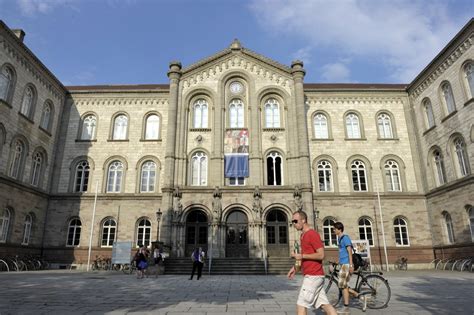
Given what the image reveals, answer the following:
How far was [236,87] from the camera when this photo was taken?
98.1 feet

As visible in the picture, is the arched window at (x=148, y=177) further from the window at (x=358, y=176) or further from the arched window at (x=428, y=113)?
the arched window at (x=428, y=113)

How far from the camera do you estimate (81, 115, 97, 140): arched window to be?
30.3 metres

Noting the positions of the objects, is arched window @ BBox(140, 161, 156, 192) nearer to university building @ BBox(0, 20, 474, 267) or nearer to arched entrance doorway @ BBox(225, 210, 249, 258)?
university building @ BBox(0, 20, 474, 267)

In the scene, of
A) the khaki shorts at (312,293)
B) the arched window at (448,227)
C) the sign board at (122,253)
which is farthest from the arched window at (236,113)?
the khaki shorts at (312,293)

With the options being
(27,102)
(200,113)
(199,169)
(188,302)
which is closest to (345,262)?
(188,302)

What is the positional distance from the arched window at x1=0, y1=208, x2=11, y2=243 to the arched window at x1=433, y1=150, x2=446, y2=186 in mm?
32647

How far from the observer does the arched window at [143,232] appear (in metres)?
27.2

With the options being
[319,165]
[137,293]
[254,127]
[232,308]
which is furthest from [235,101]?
[232,308]

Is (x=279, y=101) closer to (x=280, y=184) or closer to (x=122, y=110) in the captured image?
(x=280, y=184)

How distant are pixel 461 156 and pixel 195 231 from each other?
20.7 meters

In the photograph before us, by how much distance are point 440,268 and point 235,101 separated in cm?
2127

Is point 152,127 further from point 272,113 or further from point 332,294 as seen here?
point 332,294

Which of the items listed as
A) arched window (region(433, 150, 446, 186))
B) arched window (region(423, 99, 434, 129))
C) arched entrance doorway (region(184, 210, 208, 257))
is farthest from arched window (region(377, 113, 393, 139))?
arched entrance doorway (region(184, 210, 208, 257))

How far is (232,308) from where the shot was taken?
8445mm
